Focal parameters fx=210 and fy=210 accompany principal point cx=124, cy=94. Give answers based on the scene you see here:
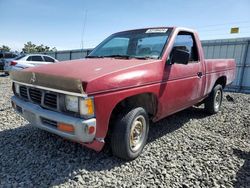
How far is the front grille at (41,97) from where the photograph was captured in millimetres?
2544

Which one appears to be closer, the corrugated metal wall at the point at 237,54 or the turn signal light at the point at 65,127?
the turn signal light at the point at 65,127

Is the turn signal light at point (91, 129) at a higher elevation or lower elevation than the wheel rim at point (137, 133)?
higher

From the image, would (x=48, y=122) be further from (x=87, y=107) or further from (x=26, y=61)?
(x=26, y=61)

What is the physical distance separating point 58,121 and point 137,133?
3.90 ft

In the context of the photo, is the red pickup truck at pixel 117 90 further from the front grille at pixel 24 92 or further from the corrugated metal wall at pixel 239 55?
the corrugated metal wall at pixel 239 55

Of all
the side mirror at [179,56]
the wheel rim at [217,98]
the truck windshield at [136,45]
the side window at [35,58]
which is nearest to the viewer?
the side mirror at [179,56]

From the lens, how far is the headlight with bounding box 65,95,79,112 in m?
2.34

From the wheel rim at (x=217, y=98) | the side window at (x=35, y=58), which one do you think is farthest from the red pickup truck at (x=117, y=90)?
→ the side window at (x=35, y=58)

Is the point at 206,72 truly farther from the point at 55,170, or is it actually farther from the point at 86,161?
the point at 55,170

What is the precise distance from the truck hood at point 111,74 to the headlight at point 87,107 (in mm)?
99

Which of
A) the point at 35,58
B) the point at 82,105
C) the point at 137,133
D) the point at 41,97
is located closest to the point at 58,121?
the point at 82,105

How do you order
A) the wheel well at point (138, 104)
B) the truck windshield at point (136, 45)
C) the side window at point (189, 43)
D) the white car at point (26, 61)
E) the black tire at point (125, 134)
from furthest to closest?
the white car at point (26, 61) → the side window at point (189, 43) → the truck windshield at point (136, 45) → the wheel well at point (138, 104) → the black tire at point (125, 134)

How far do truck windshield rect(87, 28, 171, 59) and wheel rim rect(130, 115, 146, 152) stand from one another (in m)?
1.02

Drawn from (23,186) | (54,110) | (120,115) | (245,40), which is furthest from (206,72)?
(245,40)
